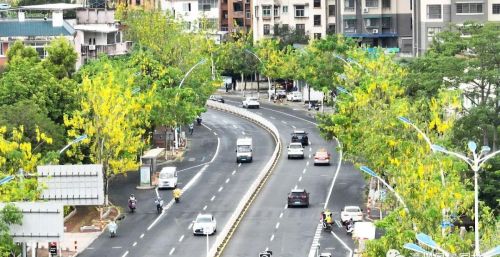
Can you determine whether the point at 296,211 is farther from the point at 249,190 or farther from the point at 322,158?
the point at 322,158

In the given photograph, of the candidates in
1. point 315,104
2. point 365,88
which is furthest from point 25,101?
point 315,104

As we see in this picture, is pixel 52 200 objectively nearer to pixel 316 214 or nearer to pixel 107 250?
pixel 107 250

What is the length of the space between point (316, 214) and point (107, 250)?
1755 cm

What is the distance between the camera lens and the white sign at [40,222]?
7144cm

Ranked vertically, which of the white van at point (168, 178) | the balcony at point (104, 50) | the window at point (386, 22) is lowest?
the white van at point (168, 178)

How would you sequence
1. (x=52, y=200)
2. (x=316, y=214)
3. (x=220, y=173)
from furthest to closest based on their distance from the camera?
(x=220, y=173) → (x=316, y=214) → (x=52, y=200)

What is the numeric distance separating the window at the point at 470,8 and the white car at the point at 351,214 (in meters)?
64.5

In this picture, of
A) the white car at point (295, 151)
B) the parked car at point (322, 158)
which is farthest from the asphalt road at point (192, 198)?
the parked car at point (322, 158)

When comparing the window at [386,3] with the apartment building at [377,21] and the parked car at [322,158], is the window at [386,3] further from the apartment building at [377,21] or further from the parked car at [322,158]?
the parked car at [322,158]

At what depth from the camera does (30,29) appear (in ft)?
462

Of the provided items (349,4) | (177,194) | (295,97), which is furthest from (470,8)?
(177,194)

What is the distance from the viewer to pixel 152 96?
12200cm

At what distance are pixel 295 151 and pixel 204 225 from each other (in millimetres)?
35867

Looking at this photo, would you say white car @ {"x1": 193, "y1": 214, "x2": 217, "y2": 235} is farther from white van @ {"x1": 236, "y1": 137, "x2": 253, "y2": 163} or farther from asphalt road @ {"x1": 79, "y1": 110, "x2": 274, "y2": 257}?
white van @ {"x1": 236, "y1": 137, "x2": 253, "y2": 163}
